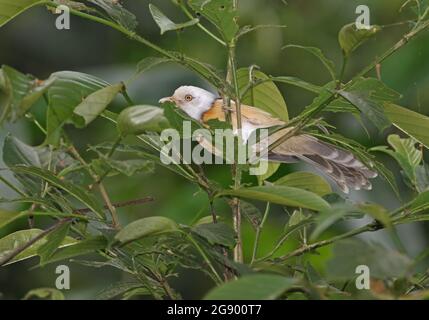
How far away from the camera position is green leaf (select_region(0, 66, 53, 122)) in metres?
1.22

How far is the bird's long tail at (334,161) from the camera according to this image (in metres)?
1.85

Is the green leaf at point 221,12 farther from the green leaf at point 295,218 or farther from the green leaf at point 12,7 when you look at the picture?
the green leaf at point 295,218

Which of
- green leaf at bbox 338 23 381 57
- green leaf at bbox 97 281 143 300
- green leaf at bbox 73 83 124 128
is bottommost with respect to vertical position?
green leaf at bbox 97 281 143 300

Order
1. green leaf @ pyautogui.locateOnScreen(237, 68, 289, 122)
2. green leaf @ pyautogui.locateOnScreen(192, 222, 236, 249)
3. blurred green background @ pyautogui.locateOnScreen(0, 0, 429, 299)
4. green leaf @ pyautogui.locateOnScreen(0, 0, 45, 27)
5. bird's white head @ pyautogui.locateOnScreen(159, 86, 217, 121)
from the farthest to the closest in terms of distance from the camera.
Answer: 1. blurred green background @ pyautogui.locateOnScreen(0, 0, 429, 299)
2. bird's white head @ pyautogui.locateOnScreen(159, 86, 217, 121)
3. green leaf @ pyautogui.locateOnScreen(237, 68, 289, 122)
4. green leaf @ pyautogui.locateOnScreen(0, 0, 45, 27)
5. green leaf @ pyautogui.locateOnScreen(192, 222, 236, 249)

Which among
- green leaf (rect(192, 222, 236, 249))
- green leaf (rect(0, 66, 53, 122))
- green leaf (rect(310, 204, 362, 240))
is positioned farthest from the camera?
green leaf (rect(192, 222, 236, 249))

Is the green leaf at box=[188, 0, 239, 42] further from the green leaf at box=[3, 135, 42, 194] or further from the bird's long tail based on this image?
the bird's long tail

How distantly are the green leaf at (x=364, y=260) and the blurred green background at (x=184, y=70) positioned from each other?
1.59 meters

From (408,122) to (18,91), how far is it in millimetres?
727

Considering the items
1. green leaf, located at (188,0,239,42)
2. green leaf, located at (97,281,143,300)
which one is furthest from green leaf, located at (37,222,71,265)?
green leaf, located at (188,0,239,42)

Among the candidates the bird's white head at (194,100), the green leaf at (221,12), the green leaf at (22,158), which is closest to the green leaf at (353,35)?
the green leaf at (221,12)

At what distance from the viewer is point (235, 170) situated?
146 centimetres

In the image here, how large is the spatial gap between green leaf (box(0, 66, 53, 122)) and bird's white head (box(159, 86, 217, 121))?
86cm

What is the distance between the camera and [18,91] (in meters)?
1.25
